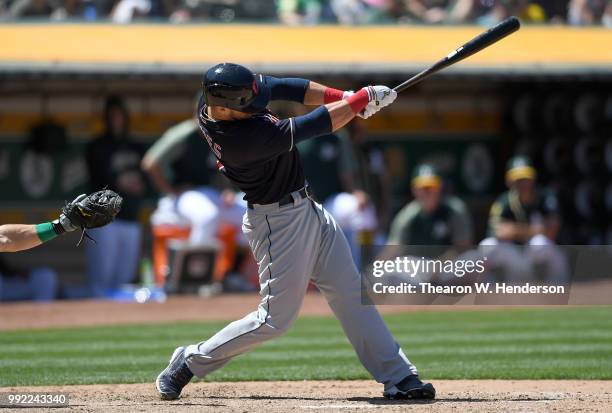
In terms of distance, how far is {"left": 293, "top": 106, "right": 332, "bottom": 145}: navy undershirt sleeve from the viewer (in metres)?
5.25

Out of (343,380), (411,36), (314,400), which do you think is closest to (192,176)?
(411,36)

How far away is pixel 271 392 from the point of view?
6109mm

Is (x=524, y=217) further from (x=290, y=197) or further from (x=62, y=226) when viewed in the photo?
(x=62, y=226)

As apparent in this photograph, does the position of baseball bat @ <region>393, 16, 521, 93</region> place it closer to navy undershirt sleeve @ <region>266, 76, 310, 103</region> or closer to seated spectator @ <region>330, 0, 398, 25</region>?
navy undershirt sleeve @ <region>266, 76, 310, 103</region>

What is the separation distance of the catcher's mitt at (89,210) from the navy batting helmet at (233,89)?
66cm

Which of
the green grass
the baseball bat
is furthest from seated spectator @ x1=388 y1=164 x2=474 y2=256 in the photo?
the baseball bat

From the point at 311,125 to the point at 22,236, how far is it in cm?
139

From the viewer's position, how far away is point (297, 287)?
5531 millimetres

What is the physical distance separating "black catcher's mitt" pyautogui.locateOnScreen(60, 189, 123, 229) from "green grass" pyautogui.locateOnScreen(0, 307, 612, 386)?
1.41 meters

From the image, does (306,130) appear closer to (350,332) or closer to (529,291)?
(350,332)

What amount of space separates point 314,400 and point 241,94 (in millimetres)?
1516

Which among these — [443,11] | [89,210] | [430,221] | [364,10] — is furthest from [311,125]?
[443,11]

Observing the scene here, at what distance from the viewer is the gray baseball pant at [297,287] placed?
5.52 m

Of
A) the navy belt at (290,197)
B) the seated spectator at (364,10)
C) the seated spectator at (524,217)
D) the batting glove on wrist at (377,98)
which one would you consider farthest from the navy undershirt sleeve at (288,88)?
the seated spectator at (364,10)
